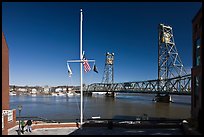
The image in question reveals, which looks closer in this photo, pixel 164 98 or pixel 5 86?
pixel 5 86

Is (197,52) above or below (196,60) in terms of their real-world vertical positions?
above

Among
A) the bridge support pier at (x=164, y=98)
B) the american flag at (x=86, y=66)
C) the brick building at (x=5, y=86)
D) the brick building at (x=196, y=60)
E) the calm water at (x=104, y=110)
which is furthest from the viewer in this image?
the bridge support pier at (x=164, y=98)

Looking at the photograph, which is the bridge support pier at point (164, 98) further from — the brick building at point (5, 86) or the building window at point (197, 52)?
the brick building at point (5, 86)

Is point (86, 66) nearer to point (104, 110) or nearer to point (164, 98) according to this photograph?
point (104, 110)

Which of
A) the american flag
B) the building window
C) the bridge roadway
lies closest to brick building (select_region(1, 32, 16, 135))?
the american flag

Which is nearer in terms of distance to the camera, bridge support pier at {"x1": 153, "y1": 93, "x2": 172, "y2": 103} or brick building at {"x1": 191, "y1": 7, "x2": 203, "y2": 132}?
brick building at {"x1": 191, "y1": 7, "x2": 203, "y2": 132}

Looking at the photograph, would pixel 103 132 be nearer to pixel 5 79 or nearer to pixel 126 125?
pixel 126 125

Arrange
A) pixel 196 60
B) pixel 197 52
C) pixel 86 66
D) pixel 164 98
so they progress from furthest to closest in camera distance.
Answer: pixel 164 98, pixel 196 60, pixel 197 52, pixel 86 66

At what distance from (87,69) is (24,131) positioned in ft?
21.8

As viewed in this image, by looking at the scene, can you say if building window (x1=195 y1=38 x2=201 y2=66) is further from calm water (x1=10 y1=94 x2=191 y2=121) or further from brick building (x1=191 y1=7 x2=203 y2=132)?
calm water (x1=10 y1=94 x2=191 y2=121)

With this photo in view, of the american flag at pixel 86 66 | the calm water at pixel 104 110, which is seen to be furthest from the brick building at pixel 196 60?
the calm water at pixel 104 110

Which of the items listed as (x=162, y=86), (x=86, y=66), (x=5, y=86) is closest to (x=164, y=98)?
(x=162, y=86)

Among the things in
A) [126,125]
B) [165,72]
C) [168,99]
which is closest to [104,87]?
[165,72]

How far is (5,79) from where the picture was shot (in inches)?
806
